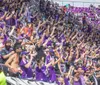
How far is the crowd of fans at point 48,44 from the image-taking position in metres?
12.9

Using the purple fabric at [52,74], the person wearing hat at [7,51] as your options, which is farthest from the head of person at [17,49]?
the purple fabric at [52,74]

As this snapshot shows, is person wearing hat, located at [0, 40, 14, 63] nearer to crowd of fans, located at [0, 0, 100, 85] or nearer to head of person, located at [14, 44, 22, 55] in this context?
crowd of fans, located at [0, 0, 100, 85]

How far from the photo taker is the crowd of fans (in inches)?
509

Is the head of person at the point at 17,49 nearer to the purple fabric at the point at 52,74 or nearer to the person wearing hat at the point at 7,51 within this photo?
the person wearing hat at the point at 7,51

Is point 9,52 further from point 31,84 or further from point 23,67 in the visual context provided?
point 31,84

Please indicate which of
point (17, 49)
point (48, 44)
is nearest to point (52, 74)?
point (17, 49)

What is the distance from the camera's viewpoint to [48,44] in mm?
18750

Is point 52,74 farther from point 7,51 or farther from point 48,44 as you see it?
point 48,44

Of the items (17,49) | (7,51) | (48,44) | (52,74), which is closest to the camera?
(17,49)

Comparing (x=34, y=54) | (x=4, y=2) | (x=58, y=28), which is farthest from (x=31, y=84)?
(x=58, y=28)

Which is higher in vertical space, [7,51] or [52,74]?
[7,51]

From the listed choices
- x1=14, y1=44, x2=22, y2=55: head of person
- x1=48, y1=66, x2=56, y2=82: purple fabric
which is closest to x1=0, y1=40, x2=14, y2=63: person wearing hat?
x1=14, y1=44, x2=22, y2=55: head of person

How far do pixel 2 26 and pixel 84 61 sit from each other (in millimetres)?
3832

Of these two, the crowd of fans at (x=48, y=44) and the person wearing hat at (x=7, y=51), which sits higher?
the person wearing hat at (x=7, y=51)
